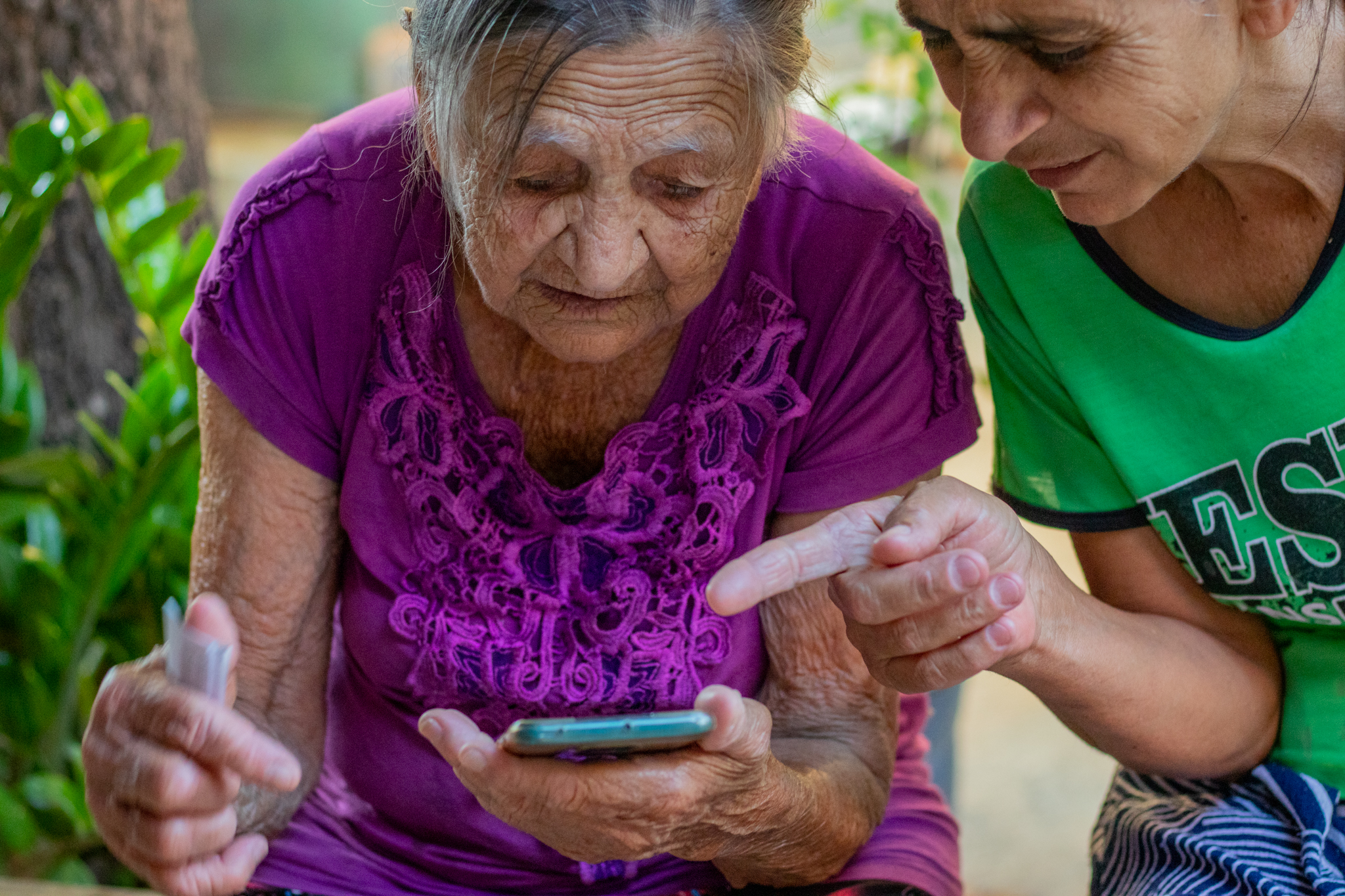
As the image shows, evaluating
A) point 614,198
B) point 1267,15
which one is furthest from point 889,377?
point 1267,15

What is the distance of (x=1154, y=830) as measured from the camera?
1.50 metres

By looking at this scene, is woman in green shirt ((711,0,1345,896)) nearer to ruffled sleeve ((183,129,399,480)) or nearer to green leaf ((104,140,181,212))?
ruffled sleeve ((183,129,399,480))

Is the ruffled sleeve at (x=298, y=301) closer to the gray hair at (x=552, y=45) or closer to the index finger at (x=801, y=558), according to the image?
the gray hair at (x=552, y=45)

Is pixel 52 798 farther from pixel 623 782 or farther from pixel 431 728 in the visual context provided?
pixel 623 782

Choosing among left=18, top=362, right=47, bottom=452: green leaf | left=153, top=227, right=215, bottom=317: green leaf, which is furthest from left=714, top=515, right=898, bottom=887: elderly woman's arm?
left=18, top=362, right=47, bottom=452: green leaf

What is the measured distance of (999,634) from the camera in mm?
1187

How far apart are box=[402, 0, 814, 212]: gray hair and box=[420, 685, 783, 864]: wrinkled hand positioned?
0.59 m

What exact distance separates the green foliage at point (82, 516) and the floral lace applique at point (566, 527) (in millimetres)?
734

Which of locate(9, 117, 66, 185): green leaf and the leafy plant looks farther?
the leafy plant

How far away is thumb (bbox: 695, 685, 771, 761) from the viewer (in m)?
1.15

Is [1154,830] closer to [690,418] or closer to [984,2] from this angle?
[690,418]

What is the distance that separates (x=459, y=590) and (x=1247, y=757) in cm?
103

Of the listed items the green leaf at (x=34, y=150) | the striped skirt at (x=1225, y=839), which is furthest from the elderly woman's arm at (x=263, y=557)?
the striped skirt at (x=1225, y=839)

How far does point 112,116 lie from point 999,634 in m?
2.33
